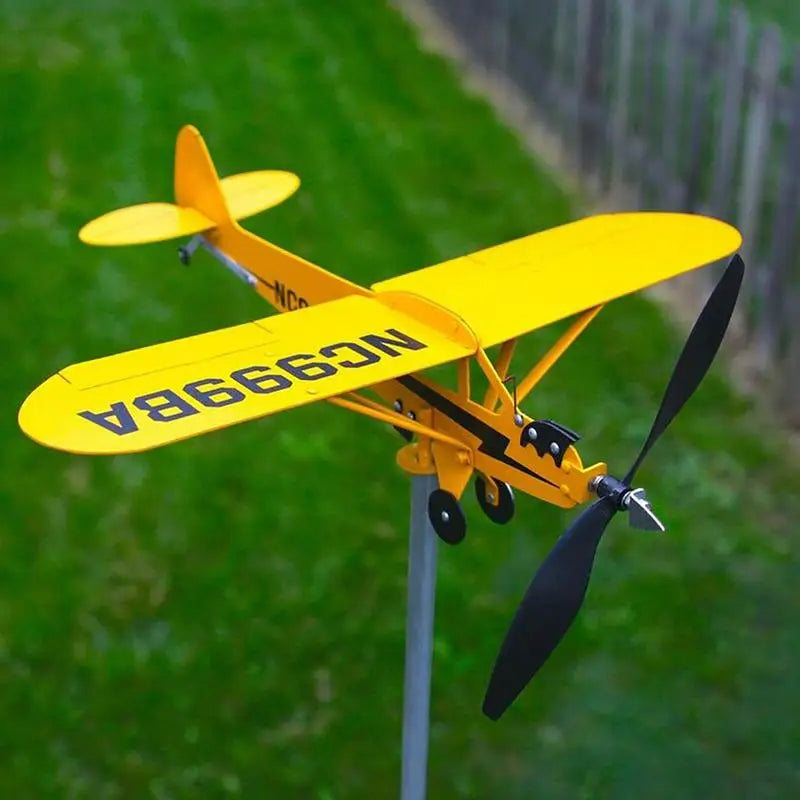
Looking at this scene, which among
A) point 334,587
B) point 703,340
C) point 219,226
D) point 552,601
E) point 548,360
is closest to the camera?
point 552,601

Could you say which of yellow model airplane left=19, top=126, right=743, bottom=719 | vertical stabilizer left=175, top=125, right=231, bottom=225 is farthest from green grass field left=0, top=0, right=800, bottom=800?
yellow model airplane left=19, top=126, right=743, bottom=719

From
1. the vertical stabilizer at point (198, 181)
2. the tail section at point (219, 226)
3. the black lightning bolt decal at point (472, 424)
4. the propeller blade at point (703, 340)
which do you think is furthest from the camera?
the vertical stabilizer at point (198, 181)

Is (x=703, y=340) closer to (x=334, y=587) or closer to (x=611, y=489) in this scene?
(x=611, y=489)

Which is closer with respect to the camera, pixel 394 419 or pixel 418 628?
pixel 394 419

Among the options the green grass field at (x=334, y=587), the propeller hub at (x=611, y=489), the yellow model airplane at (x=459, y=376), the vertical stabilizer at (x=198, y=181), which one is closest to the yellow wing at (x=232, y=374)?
the yellow model airplane at (x=459, y=376)

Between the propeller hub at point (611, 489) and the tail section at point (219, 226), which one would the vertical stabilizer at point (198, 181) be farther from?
the propeller hub at point (611, 489)

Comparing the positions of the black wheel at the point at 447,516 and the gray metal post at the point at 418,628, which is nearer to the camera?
the black wheel at the point at 447,516

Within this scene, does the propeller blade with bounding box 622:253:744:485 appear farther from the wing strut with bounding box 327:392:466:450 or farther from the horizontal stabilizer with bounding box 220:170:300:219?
the horizontal stabilizer with bounding box 220:170:300:219

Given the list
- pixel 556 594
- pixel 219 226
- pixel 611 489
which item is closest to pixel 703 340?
pixel 611 489
